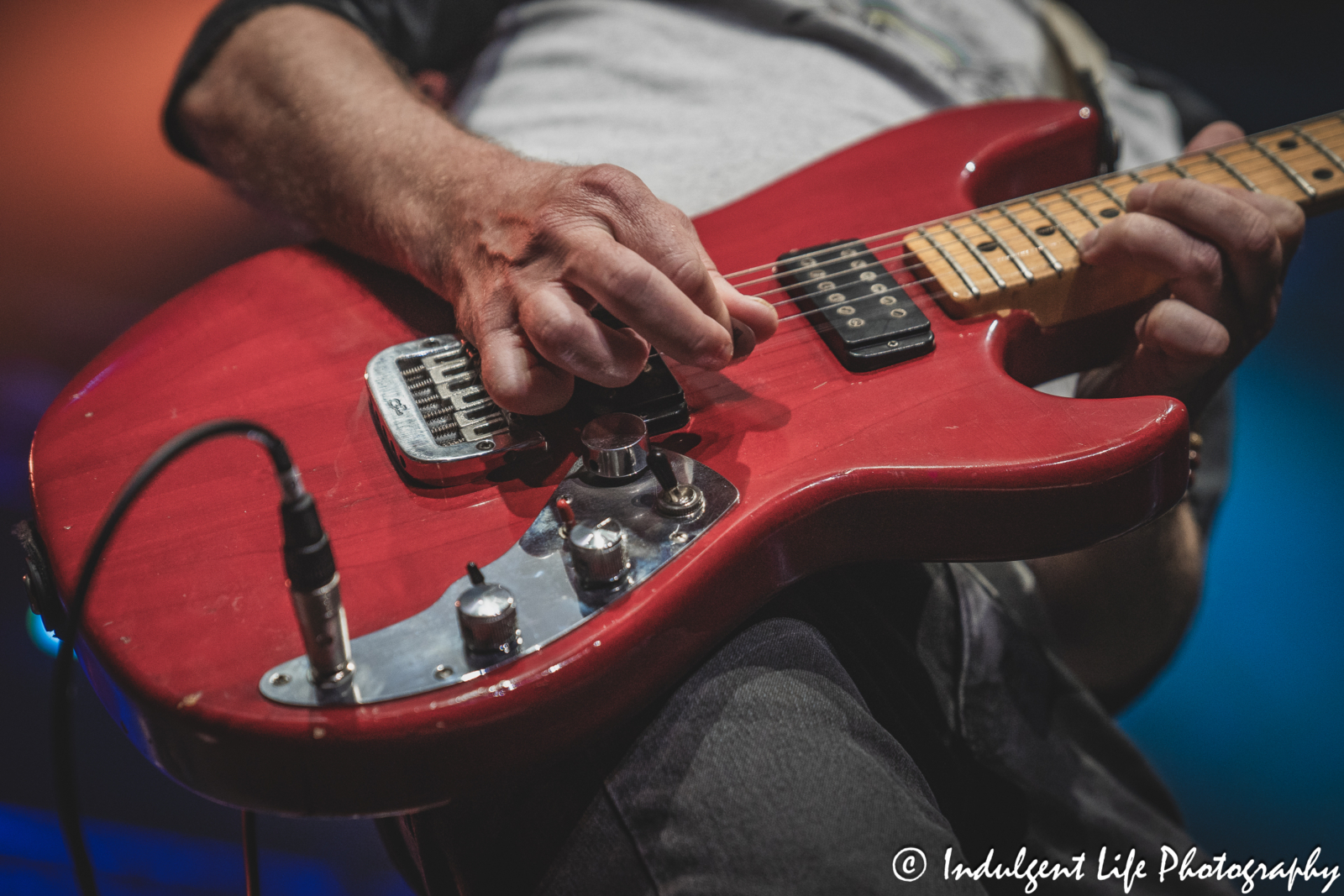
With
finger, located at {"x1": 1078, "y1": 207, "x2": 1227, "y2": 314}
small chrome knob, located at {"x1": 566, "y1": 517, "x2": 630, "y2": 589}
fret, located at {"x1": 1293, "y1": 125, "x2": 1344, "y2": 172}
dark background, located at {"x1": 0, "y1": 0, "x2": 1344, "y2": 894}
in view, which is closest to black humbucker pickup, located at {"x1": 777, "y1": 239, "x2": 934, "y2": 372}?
finger, located at {"x1": 1078, "y1": 207, "x2": 1227, "y2": 314}

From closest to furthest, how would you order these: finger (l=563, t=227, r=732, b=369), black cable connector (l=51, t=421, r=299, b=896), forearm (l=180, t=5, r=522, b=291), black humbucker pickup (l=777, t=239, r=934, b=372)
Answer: black cable connector (l=51, t=421, r=299, b=896) < finger (l=563, t=227, r=732, b=369) < black humbucker pickup (l=777, t=239, r=934, b=372) < forearm (l=180, t=5, r=522, b=291)

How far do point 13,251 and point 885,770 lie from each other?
1.99 m

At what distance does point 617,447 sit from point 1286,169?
870 mm

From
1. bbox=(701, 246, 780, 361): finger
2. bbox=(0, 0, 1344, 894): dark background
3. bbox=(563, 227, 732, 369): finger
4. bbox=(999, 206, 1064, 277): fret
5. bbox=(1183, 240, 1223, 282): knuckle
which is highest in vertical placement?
bbox=(563, 227, 732, 369): finger

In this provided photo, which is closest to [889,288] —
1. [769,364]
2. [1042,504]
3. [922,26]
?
[769,364]

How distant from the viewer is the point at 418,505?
70 centimetres

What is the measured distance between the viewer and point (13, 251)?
1.79m

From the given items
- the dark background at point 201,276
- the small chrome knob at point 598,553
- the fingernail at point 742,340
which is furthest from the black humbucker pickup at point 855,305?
the dark background at point 201,276

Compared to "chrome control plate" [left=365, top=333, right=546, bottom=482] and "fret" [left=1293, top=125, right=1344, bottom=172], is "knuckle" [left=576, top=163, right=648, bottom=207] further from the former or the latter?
"fret" [left=1293, top=125, right=1344, bottom=172]

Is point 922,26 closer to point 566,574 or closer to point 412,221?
point 412,221

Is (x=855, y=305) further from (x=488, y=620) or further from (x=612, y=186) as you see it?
(x=488, y=620)

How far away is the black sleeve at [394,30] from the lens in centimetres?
128

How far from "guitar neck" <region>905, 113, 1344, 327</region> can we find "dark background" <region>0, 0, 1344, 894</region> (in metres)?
0.74

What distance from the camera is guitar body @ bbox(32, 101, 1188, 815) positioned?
0.58m
